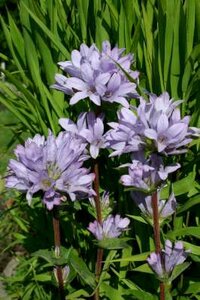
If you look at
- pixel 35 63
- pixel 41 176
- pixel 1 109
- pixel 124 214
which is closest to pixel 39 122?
pixel 35 63

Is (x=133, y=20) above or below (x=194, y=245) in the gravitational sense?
above

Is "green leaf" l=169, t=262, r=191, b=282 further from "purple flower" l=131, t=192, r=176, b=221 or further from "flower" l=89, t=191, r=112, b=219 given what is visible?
"flower" l=89, t=191, r=112, b=219

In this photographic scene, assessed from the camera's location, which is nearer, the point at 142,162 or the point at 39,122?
the point at 142,162

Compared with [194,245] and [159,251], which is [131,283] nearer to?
[194,245]

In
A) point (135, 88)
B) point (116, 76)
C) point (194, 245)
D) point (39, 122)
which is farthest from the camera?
point (39, 122)

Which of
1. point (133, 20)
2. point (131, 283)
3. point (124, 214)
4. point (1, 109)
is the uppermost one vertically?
point (1, 109)

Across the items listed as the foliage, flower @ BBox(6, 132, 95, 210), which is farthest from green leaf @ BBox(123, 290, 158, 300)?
flower @ BBox(6, 132, 95, 210)

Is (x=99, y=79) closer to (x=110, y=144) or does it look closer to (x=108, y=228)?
(x=110, y=144)

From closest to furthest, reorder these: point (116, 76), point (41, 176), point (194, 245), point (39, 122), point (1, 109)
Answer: point (41, 176), point (116, 76), point (194, 245), point (39, 122), point (1, 109)
